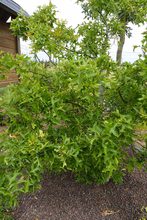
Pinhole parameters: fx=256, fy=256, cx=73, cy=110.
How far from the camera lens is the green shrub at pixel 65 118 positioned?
5.73 ft

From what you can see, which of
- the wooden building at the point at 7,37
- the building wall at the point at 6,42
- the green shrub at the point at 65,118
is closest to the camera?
the green shrub at the point at 65,118

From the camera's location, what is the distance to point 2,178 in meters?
1.93

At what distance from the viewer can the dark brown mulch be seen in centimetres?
258

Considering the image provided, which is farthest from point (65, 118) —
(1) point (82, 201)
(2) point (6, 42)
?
(2) point (6, 42)

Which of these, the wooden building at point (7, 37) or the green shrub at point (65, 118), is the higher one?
the wooden building at point (7, 37)

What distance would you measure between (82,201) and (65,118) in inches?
49.2

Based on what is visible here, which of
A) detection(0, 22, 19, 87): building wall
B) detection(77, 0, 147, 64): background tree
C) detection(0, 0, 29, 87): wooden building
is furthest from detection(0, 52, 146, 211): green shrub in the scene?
detection(0, 22, 19, 87): building wall

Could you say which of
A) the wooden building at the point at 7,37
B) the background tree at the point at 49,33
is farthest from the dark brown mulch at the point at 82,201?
the wooden building at the point at 7,37

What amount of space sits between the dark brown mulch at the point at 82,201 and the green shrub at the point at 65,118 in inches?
26.8

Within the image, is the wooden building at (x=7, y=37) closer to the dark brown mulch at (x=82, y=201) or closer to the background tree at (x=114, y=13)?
the background tree at (x=114, y=13)

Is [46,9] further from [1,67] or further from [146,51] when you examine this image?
[146,51]

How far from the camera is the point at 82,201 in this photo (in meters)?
2.76

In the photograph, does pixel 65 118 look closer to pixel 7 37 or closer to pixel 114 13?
pixel 114 13

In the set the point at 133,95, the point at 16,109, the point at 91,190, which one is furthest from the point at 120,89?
the point at 91,190
